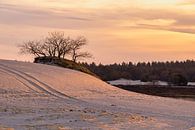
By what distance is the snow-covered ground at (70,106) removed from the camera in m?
22.2

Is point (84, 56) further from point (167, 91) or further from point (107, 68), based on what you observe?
point (107, 68)

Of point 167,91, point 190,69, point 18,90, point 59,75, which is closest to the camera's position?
point 18,90

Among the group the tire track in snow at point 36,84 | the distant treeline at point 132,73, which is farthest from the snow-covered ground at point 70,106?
the distant treeline at point 132,73

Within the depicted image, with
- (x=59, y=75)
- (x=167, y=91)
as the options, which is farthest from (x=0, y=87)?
(x=167, y=91)

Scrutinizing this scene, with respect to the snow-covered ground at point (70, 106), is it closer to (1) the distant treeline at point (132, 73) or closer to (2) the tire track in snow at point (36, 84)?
(2) the tire track in snow at point (36, 84)

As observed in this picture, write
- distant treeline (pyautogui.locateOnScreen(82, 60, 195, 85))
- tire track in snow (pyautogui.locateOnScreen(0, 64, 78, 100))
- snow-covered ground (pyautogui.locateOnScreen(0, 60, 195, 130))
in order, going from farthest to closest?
1. distant treeline (pyautogui.locateOnScreen(82, 60, 195, 85))
2. tire track in snow (pyautogui.locateOnScreen(0, 64, 78, 100))
3. snow-covered ground (pyautogui.locateOnScreen(0, 60, 195, 130))

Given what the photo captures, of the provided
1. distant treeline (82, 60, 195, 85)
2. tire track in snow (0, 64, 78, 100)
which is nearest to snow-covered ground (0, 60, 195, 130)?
tire track in snow (0, 64, 78, 100)

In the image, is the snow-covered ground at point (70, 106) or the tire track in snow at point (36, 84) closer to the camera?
the snow-covered ground at point (70, 106)

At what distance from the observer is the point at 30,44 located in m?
61.8

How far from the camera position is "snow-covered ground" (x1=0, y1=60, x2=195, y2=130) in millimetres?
22188

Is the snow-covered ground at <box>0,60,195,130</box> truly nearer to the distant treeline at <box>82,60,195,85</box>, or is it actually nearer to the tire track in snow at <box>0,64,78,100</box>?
the tire track in snow at <box>0,64,78,100</box>

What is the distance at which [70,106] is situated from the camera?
28.6m

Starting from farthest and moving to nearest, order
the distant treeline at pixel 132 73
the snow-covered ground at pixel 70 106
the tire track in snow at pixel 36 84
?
the distant treeline at pixel 132 73 → the tire track in snow at pixel 36 84 → the snow-covered ground at pixel 70 106

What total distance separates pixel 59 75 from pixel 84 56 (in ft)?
63.8
